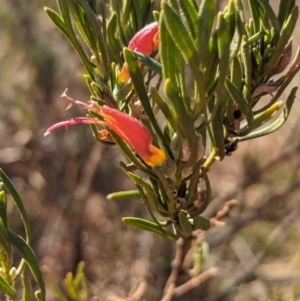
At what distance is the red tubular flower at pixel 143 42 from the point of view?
21.6 inches

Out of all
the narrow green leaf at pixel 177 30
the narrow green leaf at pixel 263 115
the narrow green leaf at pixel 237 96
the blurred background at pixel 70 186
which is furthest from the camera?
the blurred background at pixel 70 186

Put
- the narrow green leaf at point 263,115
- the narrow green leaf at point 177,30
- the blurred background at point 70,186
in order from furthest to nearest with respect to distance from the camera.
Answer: the blurred background at point 70,186 < the narrow green leaf at point 263,115 < the narrow green leaf at point 177,30

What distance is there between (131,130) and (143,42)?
14 cm

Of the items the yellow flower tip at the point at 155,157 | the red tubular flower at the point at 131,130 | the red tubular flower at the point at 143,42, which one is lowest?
the yellow flower tip at the point at 155,157

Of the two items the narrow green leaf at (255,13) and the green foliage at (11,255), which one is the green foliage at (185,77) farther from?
the green foliage at (11,255)

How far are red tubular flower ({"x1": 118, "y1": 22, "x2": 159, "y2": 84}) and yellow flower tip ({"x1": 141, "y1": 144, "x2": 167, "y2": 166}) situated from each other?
0.38 feet

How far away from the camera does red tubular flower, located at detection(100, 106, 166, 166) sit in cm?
47

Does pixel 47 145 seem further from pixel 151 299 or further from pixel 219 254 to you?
pixel 219 254

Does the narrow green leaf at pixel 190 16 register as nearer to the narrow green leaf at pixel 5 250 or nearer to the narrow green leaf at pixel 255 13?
the narrow green leaf at pixel 255 13

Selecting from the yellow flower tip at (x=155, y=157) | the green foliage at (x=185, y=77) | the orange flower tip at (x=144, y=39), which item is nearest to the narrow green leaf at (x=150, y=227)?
the green foliage at (x=185, y=77)

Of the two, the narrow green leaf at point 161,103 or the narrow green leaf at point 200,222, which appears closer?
the narrow green leaf at point 161,103

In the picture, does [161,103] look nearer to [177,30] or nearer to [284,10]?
[177,30]

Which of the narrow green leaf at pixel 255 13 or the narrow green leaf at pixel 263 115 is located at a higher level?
the narrow green leaf at pixel 255 13

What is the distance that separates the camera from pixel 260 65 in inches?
22.8
